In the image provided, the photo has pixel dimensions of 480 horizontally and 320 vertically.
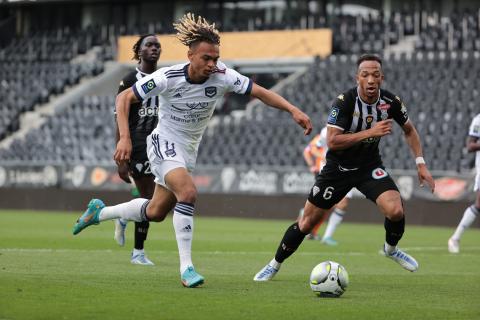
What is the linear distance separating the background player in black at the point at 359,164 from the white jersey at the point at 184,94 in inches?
42.2

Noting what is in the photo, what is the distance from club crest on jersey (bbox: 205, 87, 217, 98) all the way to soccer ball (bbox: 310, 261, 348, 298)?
195cm

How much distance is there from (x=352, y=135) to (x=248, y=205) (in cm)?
1780

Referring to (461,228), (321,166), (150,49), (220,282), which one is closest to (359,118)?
(220,282)

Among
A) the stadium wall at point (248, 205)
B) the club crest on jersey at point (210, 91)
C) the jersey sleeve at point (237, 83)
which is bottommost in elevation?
the stadium wall at point (248, 205)

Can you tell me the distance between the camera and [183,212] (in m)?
9.22

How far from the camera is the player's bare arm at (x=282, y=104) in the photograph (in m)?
8.91

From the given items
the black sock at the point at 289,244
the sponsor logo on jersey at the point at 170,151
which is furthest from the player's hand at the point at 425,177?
the sponsor logo on jersey at the point at 170,151

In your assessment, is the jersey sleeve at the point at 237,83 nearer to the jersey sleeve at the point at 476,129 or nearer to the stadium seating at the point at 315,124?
the jersey sleeve at the point at 476,129

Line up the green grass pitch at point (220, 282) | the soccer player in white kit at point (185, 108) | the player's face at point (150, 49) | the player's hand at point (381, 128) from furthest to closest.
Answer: the player's face at point (150, 49) → the player's hand at point (381, 128) → the soccer player in white kit at point (185, 108) → the green grass pitch at point (220, 282)

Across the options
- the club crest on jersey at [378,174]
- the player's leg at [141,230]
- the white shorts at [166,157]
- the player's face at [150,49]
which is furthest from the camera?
the player's leg at [141,230]

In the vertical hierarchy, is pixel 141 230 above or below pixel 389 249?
below

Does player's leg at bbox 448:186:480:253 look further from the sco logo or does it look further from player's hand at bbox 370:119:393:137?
player's hand at bbox 370:119:393:137

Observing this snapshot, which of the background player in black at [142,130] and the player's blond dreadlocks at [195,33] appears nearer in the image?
the player's blond dreadlocks at [195,33]

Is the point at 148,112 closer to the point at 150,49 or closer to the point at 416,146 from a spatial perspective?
the point at 150,49
